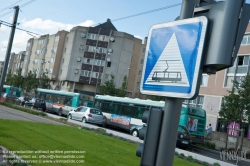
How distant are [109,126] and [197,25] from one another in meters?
31.6

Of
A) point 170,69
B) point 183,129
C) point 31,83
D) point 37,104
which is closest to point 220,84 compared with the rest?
point 183,129

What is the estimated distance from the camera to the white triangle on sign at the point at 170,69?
285 cm

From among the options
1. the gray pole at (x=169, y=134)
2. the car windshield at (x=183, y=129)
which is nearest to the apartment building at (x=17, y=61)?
the car windshield at (x=183, y=129)

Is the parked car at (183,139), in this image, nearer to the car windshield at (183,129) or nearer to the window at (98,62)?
the car windshield at (183,129)

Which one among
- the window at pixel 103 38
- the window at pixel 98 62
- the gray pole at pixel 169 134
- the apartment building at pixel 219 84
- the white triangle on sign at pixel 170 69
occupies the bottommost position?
the gray pole at pixel 169 134

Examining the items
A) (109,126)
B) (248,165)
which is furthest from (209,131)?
(248,165)

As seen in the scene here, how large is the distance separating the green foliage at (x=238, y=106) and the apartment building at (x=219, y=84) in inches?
443

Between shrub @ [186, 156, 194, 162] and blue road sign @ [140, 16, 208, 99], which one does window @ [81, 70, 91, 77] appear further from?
blue road sign @ [140, 16, 208, 99]

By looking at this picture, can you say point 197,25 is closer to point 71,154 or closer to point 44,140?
point 71,154

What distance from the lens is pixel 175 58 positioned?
2.93 m

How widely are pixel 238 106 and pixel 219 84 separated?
48.3 ft

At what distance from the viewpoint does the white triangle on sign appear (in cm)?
285

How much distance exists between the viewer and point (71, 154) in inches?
392

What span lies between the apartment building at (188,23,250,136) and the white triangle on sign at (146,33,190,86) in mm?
35586
